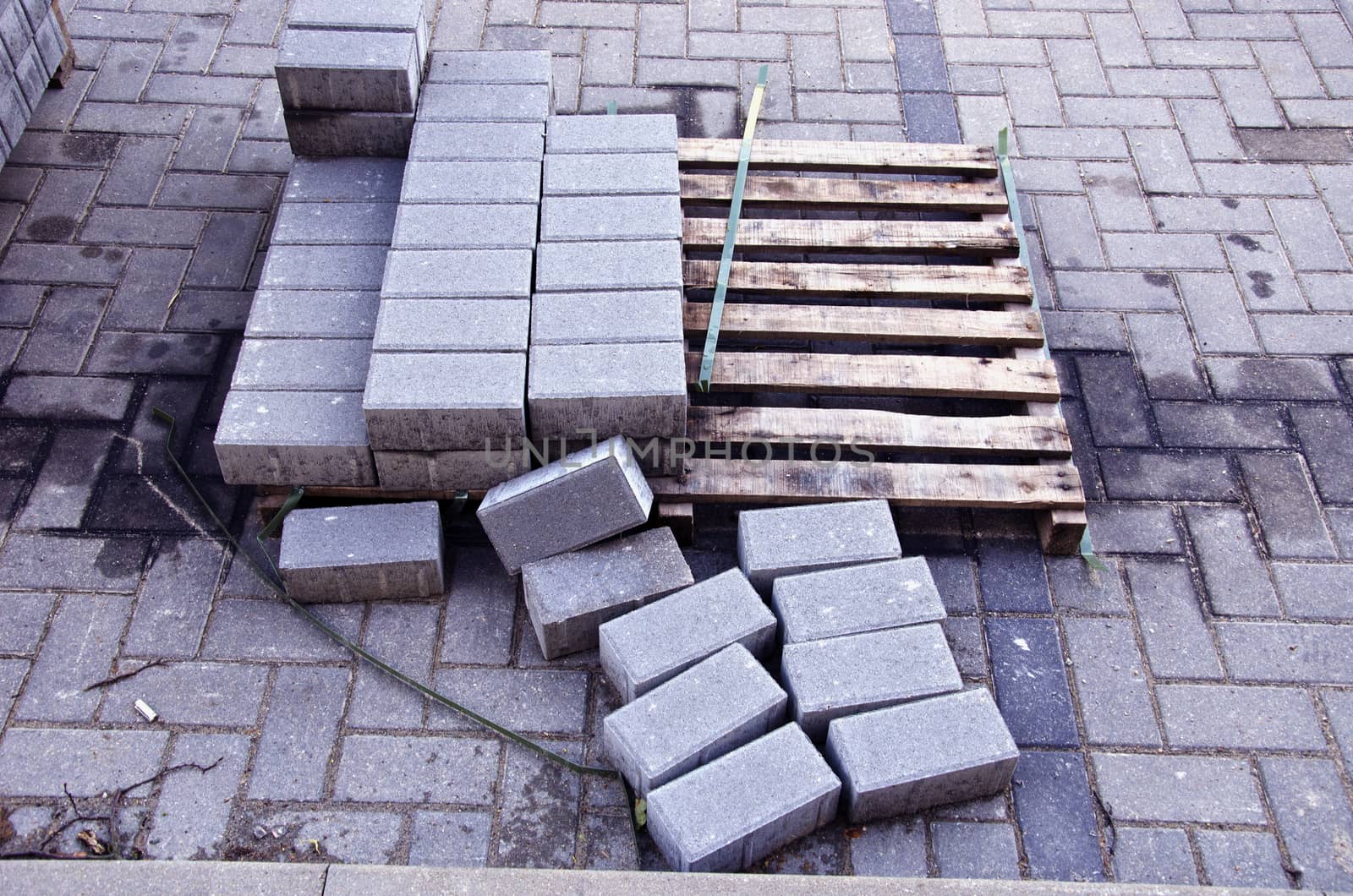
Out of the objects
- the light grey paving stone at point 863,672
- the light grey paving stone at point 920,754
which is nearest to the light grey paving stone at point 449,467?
the light grey paving stone at point 863,672

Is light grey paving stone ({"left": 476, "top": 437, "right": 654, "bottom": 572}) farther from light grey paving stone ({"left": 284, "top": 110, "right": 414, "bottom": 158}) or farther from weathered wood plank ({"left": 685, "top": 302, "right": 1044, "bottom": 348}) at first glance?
light grey paving stone ({"left": 284, "top": 110, "right": 414, "bottom": 158})

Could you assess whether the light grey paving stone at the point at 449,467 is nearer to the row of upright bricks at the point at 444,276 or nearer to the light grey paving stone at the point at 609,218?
the row of upright bricks at the point at 444,276

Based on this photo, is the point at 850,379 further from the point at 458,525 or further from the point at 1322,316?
the point at 1322,316

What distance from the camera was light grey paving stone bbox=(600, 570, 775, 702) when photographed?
357 cm

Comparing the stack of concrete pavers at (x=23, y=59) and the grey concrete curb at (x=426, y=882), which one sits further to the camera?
the stack of concrete pavers at (x=23, y=59)

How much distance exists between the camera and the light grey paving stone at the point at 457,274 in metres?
4.06

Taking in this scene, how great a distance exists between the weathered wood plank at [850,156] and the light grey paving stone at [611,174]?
2.23 ft

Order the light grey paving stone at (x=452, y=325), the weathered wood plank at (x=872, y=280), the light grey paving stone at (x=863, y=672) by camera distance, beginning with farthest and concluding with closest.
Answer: the weathered wood plank at (x=872, y=280) → the light grey paving stone at (x=452, y=325) → the light grey paving stone at (x=863, y=672)

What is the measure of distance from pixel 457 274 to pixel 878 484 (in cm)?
163

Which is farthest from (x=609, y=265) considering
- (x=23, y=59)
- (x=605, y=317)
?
(x=23, y=59)

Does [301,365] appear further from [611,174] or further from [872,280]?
[872,280]

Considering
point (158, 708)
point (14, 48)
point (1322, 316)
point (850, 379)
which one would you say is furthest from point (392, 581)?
point (1322, 316)

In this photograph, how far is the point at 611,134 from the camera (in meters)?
4.72

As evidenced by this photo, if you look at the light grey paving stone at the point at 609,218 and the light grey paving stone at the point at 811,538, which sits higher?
the light grey paving stone at the point at 609,218
